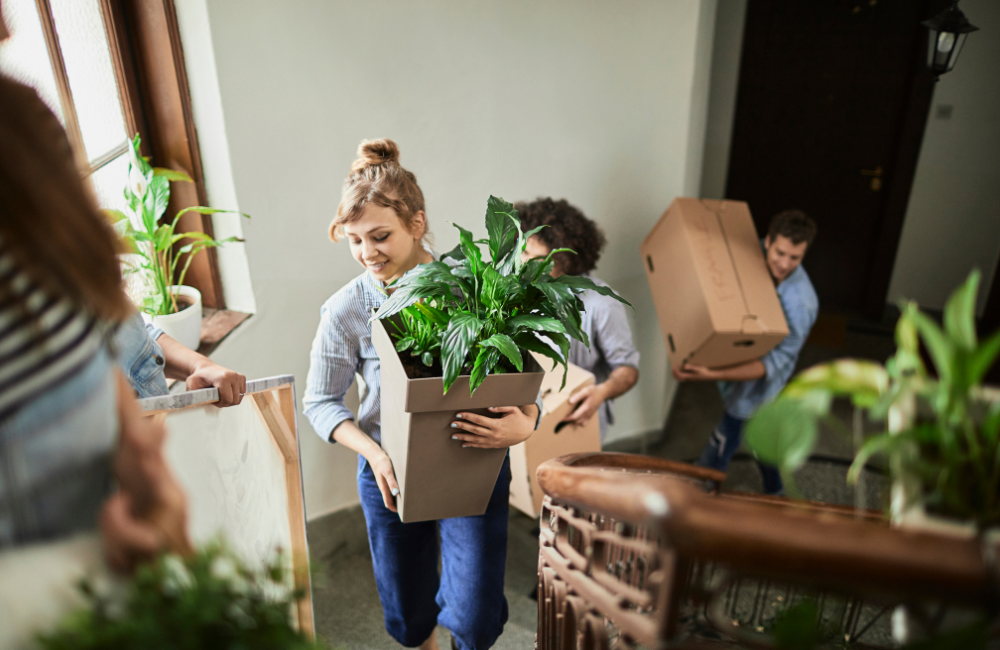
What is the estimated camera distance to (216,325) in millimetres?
1983

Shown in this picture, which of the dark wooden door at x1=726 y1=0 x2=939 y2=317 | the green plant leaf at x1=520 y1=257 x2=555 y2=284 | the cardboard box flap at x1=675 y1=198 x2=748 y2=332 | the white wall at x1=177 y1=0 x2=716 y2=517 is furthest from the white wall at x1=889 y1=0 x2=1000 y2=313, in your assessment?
the green plant leaf at x1=520 y1=257 x2=555 y2=284

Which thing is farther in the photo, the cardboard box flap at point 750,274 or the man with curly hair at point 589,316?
the cardboard box flap at point 750,274

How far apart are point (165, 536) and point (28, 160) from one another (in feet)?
1.13

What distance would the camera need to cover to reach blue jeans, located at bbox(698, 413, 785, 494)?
249 centimetres

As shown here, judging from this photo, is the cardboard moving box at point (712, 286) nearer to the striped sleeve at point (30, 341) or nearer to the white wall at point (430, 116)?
the white wall at point (430, 116)

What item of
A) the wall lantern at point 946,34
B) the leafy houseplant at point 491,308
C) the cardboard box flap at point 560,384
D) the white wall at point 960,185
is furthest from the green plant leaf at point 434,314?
the white wall at point 960,185

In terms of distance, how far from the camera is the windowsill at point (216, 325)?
6.14 ft

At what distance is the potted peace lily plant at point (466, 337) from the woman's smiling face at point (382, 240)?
0.25 m

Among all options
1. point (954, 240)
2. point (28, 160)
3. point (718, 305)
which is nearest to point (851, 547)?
point (28, 160)

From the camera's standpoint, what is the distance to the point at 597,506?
2.15 feet

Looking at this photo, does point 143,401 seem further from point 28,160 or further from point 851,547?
point 851,547

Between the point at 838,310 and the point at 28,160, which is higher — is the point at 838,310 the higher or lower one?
the lower one

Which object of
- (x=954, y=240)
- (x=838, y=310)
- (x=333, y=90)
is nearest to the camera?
(x=333, y=90)

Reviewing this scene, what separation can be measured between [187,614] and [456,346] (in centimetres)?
57
